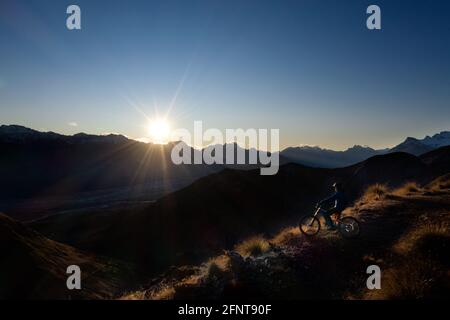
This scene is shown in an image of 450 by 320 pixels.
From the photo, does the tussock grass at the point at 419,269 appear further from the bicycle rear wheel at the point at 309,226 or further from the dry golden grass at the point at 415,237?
the bicycle rear wheel at the point at 309,226

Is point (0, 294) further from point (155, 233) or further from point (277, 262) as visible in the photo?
point (155, 233)

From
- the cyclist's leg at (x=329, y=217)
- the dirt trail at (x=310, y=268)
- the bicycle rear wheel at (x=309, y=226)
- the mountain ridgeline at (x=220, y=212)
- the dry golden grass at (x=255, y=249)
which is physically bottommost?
the mountain ridgeline at (x=220, y=212)

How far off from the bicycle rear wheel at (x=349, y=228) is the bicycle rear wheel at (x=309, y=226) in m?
1.15

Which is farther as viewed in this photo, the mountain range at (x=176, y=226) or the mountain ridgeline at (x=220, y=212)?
the mountain ridgeline at (x=220, y=212)

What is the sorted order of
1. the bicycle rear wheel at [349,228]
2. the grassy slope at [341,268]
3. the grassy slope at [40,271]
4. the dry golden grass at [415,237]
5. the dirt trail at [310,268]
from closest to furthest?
1. the grassy slope at [341,268]
2. the dirt trail at [310,268]
3. the dry golden grass at [415,237]
4. the bicycle rear wheel at [349,228]
5. the grassy slope at [40,271]

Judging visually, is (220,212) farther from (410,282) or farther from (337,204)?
(410,282)

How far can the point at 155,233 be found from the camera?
62000mm

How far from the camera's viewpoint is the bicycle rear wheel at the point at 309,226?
14.3m

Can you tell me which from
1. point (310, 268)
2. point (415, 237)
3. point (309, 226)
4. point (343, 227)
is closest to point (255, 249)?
point (309, 226)

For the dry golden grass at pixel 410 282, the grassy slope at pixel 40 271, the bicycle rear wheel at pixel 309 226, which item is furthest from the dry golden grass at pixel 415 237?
the grassy slope at pixel 40 271

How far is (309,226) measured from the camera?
14.6 meters

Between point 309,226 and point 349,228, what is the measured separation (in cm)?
194
